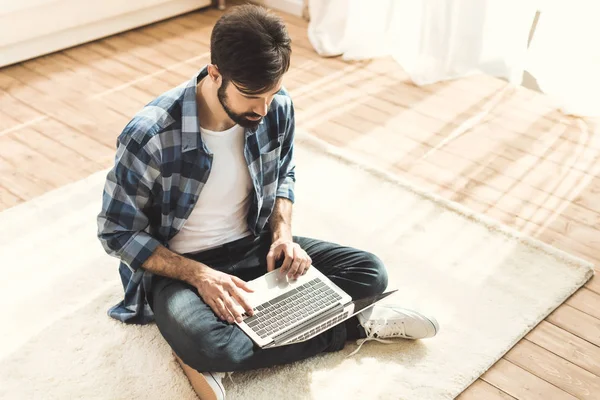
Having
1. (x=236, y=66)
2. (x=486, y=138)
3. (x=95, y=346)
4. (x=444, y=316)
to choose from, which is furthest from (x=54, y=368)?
(x=486, y=138)

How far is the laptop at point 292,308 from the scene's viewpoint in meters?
1.60

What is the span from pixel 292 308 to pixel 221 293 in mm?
171

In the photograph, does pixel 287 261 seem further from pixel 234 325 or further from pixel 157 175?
pixel 157 175

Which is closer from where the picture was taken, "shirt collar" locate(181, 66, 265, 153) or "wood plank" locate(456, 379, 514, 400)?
"shirt collar" locate(181, 66, 265, 153)

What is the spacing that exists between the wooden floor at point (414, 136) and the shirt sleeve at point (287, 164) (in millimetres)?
661

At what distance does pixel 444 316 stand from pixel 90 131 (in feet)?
4.95

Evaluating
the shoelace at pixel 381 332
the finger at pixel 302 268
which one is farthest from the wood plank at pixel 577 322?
the finger at pixel 302 268

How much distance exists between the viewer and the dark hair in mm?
1363

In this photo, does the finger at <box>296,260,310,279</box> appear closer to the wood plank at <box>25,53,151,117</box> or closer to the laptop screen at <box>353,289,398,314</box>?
the laptop screen at <box>353,289,398,314</box>

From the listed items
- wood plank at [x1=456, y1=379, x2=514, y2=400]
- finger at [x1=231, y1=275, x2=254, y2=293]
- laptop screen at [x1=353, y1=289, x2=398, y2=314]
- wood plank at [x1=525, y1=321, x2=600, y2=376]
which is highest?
finger at [x1=231, y1=275, x2=254, y2=293]

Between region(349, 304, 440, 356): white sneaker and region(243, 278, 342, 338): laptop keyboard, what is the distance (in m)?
0.15

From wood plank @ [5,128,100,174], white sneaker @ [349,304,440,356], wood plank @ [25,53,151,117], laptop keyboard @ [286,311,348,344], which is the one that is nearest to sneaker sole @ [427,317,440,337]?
white sneaker @ [349,304,440,356]

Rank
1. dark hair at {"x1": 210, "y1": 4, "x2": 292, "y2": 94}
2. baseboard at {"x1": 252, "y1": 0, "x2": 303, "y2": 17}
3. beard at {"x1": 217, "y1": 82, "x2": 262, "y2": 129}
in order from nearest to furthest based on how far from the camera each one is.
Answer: dark hair at {"x1": 210, "y1": 4, "x2": 292, "y2": 94}
beard at {"x1": 217, "y1": 82, "x2": 262, "y2": 129}
baseboard at {"x1": 252, "y1": 0, "x2": 303, "y2": 17}

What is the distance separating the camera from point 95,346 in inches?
70.2
